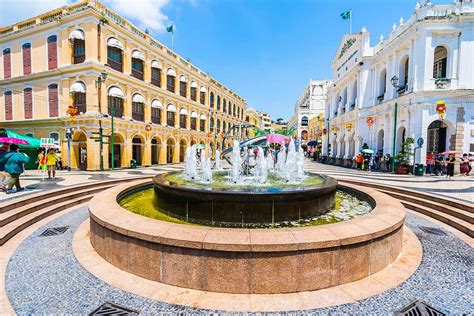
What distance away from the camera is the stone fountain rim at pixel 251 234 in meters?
3.18

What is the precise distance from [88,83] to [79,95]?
163cm

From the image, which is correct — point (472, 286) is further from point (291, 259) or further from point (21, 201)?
point (21, 201)

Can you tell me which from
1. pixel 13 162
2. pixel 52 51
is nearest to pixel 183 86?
pixel 52 51

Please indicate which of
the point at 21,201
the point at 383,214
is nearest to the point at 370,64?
the point at 383,214

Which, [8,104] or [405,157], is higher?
[8,104]

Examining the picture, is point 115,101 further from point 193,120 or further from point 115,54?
point 193,120

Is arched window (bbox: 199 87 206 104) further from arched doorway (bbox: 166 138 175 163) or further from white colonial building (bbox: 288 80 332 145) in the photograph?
white colonial building (bbox: 288 80 332 145)

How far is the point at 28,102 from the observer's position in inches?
811

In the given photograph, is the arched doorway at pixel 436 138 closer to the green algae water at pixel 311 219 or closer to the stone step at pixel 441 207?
the stone step at pixel 441 207

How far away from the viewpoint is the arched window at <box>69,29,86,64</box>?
17812 mm

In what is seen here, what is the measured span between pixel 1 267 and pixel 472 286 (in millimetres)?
7899

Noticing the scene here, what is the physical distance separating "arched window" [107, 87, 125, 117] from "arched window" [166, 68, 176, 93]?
7.28 m

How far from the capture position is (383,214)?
4.44 m

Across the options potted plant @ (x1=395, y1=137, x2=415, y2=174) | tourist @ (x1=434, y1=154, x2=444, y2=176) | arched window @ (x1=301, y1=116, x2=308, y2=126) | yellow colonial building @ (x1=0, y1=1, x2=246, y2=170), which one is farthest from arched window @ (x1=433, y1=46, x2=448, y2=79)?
arched window @ (x1=301, y1=116, x2=308, y2=126)
